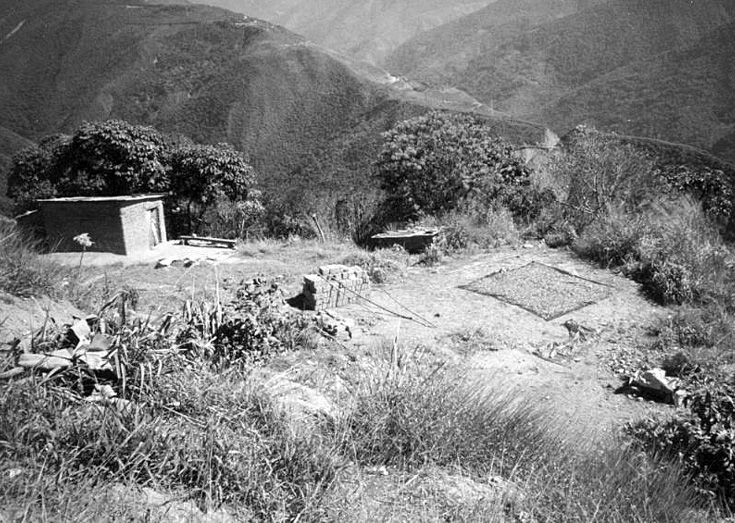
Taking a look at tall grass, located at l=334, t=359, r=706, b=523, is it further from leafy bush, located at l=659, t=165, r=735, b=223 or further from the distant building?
the distant building

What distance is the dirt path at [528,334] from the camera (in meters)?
3.70

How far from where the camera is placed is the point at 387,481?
7.03ft

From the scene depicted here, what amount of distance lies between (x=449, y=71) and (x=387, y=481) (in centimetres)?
13460

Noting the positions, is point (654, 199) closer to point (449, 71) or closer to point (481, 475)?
point (481, 475)

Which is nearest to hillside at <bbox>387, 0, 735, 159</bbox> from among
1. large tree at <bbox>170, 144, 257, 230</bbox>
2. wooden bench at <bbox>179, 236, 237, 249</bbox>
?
large tree at <bbox>170, 144, 257, 230</bbox>

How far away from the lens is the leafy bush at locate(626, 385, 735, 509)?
2602 mm

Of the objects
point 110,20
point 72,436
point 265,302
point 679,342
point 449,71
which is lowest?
point 679,342

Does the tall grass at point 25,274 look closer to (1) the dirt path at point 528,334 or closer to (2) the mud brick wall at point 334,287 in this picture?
(2) the mud brick wall at point 334,287

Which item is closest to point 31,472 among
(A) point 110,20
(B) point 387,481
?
(B) point 387,481

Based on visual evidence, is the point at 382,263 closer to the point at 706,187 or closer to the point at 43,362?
the point at 43,362

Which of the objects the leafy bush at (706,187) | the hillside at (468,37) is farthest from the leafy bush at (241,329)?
the hillside at (468,37)

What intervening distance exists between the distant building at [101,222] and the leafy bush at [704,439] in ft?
48.2

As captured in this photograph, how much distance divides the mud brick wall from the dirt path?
0.18m

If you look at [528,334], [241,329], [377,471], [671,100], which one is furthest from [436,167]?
[671,100]
